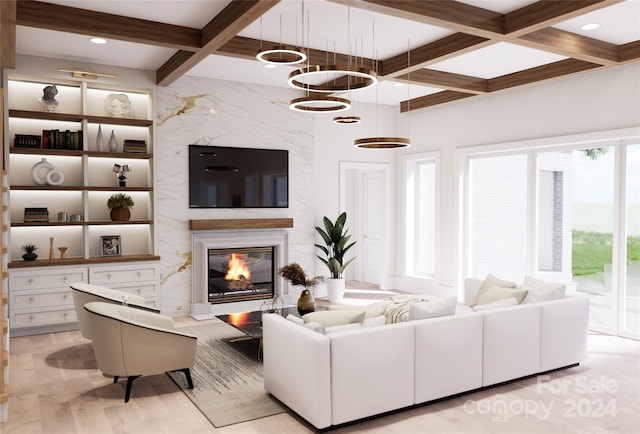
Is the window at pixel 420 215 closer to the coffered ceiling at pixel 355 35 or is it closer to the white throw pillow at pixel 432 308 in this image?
the coffered ceiling at pixel 355 35

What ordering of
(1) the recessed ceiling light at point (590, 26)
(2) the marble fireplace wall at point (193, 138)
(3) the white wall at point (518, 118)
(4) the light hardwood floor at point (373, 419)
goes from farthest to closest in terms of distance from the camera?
(2) the marble fireplace wall at point (193, 138) < (3) the white wall at point (518, 118) < (1) the recessed ceiling light at point (590, 26) < (4) the light hardwood floor at point (373, 419)


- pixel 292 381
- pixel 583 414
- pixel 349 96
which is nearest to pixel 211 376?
pixel 292 381

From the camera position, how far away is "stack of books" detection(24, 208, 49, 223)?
5590mm

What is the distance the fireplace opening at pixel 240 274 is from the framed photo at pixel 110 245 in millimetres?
1118

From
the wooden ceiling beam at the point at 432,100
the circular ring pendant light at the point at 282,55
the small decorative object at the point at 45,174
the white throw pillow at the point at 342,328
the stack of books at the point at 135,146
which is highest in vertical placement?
the wooden ceiling beam at the point at 432,100

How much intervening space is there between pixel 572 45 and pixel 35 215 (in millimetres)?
5652

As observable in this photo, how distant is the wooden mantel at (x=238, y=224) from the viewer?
639 cm

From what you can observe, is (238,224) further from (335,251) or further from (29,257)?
(29,257)

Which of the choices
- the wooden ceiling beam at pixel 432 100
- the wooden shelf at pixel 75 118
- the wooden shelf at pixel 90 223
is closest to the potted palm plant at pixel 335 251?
the wooden ceiling beam at pixel 432 100

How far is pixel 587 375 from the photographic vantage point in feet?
14.1

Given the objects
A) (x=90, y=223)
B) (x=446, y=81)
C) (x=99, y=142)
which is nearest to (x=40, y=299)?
(x=90, y=223)

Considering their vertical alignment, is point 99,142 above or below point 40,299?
above

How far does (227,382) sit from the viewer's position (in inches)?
162

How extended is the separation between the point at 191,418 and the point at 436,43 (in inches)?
154
